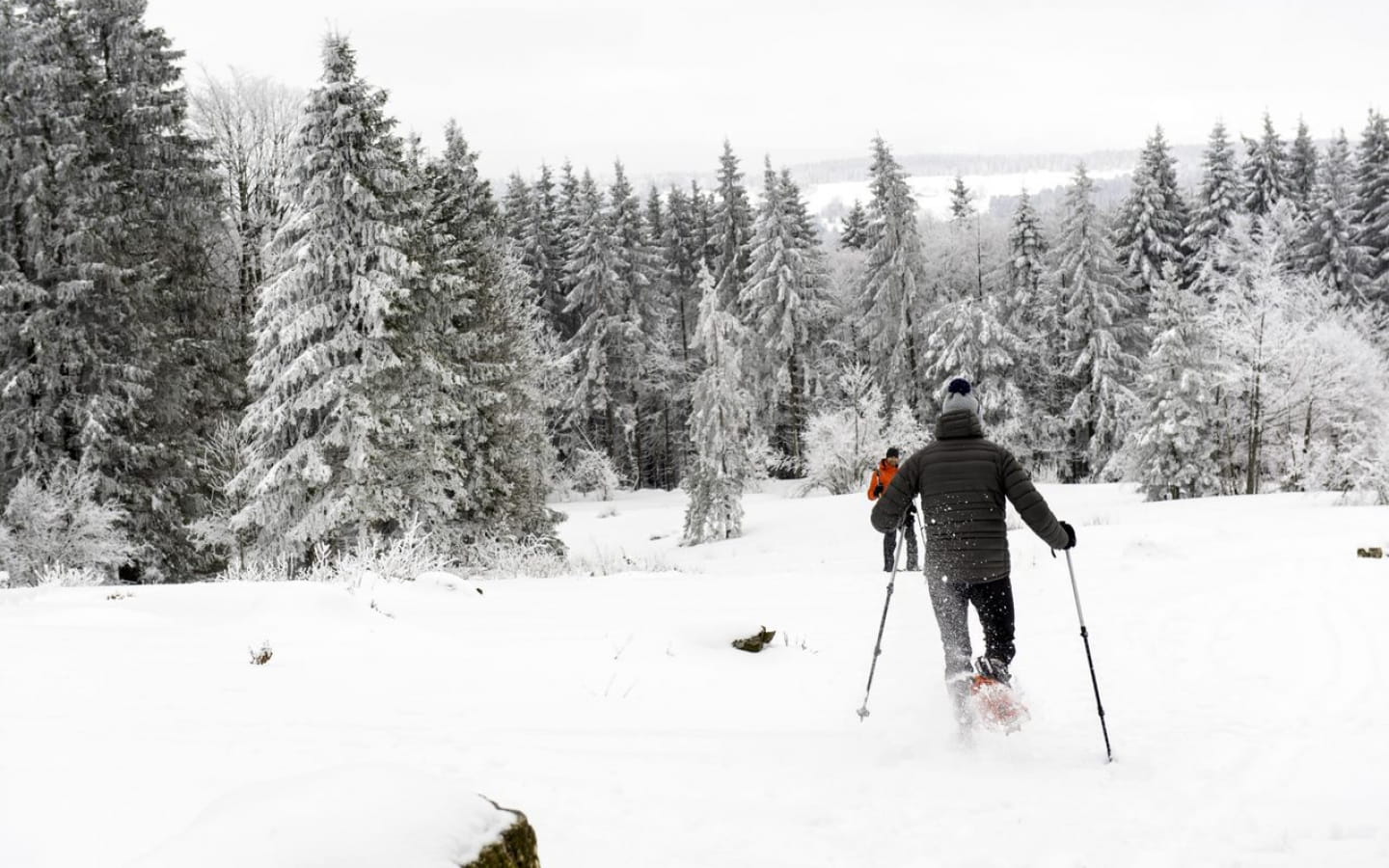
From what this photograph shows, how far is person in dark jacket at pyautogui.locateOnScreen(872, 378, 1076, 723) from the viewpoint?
509cm

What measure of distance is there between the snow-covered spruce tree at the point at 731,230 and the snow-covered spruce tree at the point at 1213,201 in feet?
70.9

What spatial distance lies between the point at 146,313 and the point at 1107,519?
2294cm

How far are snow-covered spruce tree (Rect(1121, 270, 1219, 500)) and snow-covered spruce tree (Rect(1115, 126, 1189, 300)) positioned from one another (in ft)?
41.1

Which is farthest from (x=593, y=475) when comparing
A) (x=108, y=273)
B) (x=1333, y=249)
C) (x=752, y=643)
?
(x=752, y=643)

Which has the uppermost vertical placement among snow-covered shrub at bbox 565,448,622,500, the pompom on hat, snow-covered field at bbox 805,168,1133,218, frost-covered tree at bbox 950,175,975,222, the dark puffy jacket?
→ snow-covered field at bbox 805,168,1133,218

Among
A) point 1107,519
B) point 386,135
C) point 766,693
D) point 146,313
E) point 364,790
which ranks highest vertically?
point 386,135

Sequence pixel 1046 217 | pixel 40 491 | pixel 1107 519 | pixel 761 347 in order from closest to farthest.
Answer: pixel 40 491 → pixel 1107 519 → pixel 761 347 → pixel 1046 217

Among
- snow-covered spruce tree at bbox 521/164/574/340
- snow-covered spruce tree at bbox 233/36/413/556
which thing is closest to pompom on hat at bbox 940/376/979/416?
snow-covered spruce tree at bbox 233/36/413/556

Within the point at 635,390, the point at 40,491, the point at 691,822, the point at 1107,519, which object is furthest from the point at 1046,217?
the point at 691,822

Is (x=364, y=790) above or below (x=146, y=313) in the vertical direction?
below

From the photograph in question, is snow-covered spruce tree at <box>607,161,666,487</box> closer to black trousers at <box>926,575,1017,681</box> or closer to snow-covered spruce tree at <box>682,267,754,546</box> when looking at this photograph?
snow-covered spruce tree at <box>682,267,754,546</box>

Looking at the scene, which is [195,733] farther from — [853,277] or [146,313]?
[853,277]

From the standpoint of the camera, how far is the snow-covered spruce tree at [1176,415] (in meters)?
27.5

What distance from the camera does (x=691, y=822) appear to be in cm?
394
